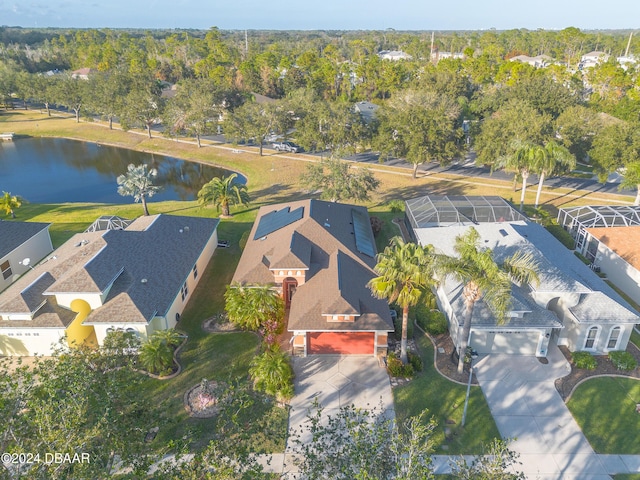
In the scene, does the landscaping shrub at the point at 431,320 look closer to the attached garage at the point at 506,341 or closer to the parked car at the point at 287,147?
the attached garage at the point at 506,341

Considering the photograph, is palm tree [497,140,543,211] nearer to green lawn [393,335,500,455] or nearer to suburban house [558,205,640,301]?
suburban house [558,205,640,301]

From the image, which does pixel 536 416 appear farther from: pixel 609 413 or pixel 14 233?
pixel 14 233

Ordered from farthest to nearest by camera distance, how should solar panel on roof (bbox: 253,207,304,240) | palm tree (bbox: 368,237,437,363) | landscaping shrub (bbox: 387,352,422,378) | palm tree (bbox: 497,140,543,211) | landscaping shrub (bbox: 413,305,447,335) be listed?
1. palm tree (bbox: 497,140,543,211)
2. solar panel on roof (bbox: 253,207,304,240)
3. landscaping shrub (bbox: 413,305,447,335)
4. landscaping shrub (bbox: 387,352,422,378)
5. palm tree (bbox: 368,237,437,363)

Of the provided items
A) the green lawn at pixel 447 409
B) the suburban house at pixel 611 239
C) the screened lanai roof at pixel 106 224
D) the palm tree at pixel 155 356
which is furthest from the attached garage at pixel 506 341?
the screened lanai roof at pixel 106 224

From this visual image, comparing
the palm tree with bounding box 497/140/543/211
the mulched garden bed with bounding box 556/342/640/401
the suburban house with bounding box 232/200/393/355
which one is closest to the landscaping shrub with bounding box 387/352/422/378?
the suburban house with bounding box 232/200/393/355

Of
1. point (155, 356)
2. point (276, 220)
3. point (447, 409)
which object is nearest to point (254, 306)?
point (155, 356)
